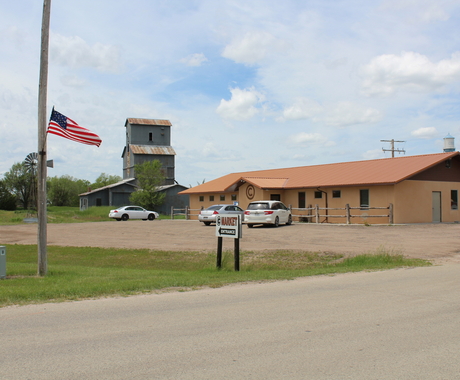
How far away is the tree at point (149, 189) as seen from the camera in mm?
62469

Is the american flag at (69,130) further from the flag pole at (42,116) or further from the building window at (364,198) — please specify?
the building window at (364,198)

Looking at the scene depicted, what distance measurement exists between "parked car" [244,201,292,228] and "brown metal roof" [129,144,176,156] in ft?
132

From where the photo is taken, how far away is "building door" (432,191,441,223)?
3284 cm

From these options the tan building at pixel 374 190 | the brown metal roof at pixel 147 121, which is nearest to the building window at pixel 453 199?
the tan building at pixel 374 190

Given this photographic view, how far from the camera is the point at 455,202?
34.0 metres

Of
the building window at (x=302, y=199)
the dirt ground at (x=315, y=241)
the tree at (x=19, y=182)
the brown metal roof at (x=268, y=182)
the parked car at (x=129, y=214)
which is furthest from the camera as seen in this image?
the tree at (x=19, y=182)

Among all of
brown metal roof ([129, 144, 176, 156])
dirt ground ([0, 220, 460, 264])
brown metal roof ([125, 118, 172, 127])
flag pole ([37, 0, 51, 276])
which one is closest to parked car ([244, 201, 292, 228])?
dirt ground ([0, 220, 460, 264])

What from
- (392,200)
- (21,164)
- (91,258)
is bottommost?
(91,258)

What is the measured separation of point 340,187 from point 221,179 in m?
18.3

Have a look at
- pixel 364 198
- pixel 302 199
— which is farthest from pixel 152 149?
pixel 364 198

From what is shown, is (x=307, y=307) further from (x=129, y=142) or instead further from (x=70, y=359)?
(x=129, y=142)

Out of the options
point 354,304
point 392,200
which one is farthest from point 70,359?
point 392,200

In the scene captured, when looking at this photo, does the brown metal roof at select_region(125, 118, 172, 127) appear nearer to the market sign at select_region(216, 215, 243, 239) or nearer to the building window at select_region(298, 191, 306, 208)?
the building window at select_region(298, 191, 306, 208)

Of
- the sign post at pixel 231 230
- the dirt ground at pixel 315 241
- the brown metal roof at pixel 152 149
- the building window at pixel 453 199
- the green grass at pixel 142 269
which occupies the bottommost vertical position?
the green grass at pixel 142 269
